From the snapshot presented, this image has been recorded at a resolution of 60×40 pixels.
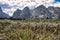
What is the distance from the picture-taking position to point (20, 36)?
31.4 feet

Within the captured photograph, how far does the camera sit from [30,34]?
9031mm

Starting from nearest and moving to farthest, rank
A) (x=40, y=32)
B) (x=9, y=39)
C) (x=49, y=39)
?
(x=49, y=39)
(x=40, y=32)
(x=9, y=39)

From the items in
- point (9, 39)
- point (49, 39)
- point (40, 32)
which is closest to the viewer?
point (49, 39)

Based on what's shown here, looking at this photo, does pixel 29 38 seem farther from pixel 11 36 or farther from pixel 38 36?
pixel 11 36

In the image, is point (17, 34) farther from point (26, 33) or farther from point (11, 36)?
point (26, 33)

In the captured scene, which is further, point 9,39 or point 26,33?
point 9,39

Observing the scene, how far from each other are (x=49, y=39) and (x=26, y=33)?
862 millimetres

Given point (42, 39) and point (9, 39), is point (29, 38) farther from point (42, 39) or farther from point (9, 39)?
point (9, 39)

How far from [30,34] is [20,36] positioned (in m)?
0.67

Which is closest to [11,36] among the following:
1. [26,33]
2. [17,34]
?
[17,34]

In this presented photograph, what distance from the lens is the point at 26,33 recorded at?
8.98 metres

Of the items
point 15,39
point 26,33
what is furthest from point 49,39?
point 15,39

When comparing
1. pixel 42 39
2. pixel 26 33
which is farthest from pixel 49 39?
pixel 26 33

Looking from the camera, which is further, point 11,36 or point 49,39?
point 11,36
